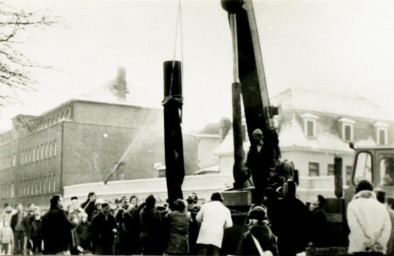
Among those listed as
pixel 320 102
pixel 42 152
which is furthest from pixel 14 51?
pixel 320 102

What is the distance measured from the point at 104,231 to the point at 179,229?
265cm

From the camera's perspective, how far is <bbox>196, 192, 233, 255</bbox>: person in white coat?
25.7 ft

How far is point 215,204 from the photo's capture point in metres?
7.87

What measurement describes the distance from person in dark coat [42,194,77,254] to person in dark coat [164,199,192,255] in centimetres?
160

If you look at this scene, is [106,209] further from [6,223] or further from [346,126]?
[346,126]

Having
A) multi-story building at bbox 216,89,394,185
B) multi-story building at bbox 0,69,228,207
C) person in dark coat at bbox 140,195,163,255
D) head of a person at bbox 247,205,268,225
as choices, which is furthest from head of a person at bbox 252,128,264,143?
multi-story building at bbox 216,89,394,185

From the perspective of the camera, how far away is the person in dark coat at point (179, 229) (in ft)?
27.4

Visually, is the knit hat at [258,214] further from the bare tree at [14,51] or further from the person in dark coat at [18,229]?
the person in dark coat at [18,229]

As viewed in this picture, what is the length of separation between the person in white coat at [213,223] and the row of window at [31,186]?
8.38m

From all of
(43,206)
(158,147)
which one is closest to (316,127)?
(158,147)

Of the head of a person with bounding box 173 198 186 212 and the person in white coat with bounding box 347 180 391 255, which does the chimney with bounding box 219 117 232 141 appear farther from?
the person in white coat with bounding box 347 180 391 255

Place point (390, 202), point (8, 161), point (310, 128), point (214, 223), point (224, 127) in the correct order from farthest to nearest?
point (224, 127) → point (310, 128) → point (8, 161) → point (214, 223) → point (390, 202)

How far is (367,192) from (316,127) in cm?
2444

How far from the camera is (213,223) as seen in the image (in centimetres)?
784
